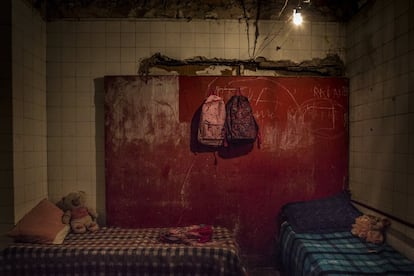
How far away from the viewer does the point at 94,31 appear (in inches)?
124

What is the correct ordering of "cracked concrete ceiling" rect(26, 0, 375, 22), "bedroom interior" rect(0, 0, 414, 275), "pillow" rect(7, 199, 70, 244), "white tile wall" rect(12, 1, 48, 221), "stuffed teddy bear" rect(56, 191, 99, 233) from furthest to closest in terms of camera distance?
1. "cracked concrete ceiling" rect(26, 0, 375, 22)
2. "bedroom interior" rect(0, 0, 414, 275)
3. "stuffed teddy bear" rect(56, 191, 99, 233)
4. "white tile wall" rect(12, 1, 48, 221)
5. "pillow" rect(7, 199, 70, 244)

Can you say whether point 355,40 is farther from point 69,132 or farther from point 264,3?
point 69,132

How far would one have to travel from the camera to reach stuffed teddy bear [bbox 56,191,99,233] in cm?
279

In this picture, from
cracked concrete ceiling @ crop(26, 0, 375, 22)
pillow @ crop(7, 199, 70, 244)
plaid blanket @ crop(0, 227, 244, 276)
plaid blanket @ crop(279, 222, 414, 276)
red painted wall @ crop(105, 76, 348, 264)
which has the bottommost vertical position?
plaid blanket @ crop(0, 227, 244, 276)

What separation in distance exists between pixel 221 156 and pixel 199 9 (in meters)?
1.74

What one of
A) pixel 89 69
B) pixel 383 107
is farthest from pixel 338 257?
pixel 89 69

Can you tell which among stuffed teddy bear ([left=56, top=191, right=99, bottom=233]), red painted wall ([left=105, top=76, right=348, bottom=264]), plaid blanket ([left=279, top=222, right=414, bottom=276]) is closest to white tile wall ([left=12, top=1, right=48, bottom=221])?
stuffed teddy bear ([left=56, top=191, right=99, bottom=233])

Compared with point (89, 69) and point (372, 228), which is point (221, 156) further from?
point (89, 69)

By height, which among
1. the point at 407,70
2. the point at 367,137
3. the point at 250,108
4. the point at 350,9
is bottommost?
the point at 367,137

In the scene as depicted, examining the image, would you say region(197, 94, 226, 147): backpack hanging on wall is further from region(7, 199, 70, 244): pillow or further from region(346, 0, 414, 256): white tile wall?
region(7, 199, 70, 244): pillow

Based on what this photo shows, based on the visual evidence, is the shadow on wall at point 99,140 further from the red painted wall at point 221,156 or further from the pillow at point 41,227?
the pillow at point 41,227

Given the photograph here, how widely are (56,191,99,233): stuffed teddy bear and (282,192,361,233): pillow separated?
210 centimetres

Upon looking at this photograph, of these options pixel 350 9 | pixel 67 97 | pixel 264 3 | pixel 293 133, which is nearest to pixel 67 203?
pixel 67 97

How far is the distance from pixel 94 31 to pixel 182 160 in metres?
1.81
